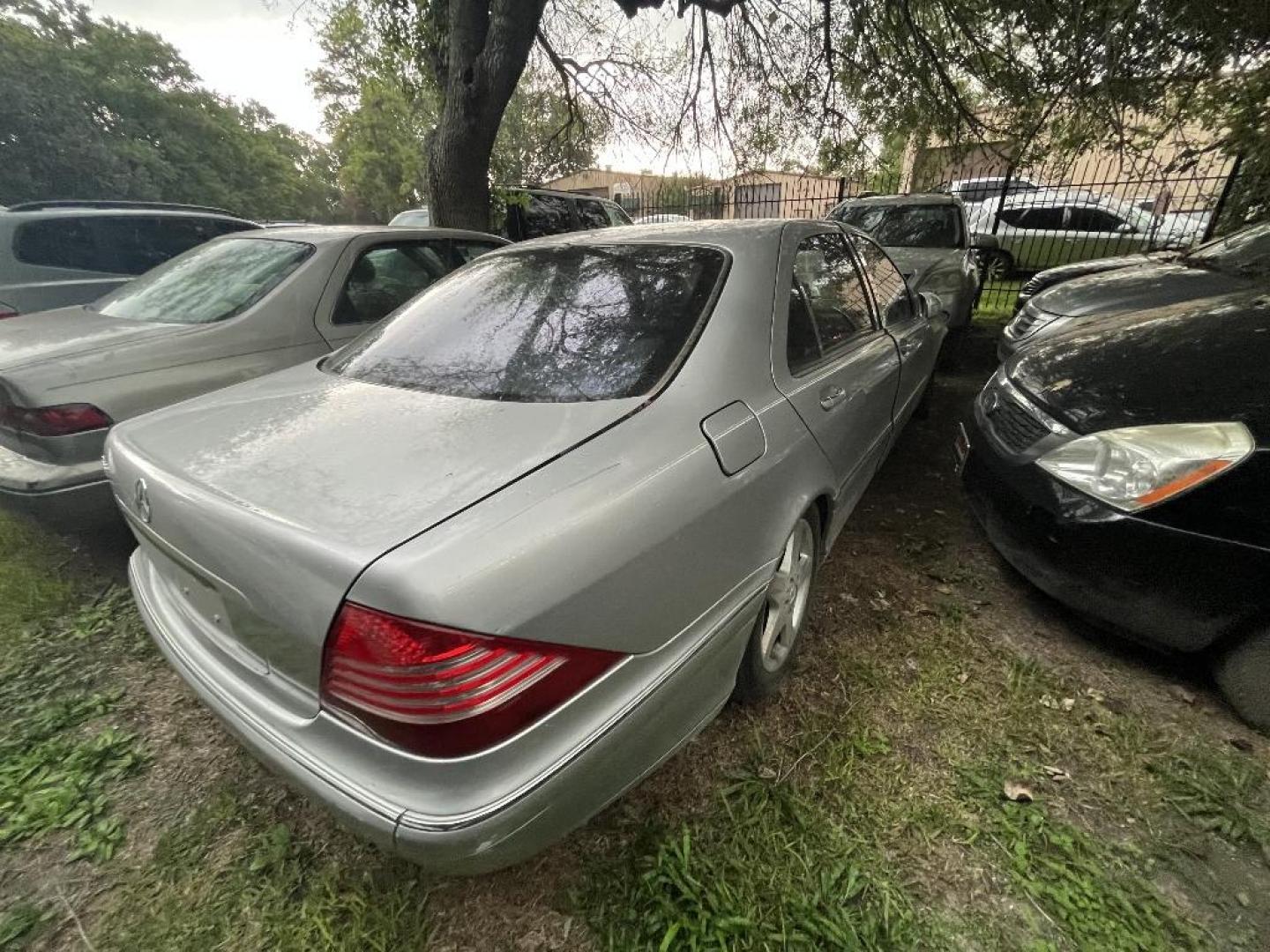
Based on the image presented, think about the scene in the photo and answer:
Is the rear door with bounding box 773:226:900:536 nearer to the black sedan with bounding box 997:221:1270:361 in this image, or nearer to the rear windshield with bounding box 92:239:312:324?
the black sedan with bounding box 997:221:1270:361

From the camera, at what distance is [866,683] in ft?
6.67

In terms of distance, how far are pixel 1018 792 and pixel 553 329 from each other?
1.93m

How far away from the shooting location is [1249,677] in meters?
1.76

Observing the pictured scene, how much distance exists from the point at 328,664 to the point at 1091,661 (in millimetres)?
2464

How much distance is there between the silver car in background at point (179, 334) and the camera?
2289mm

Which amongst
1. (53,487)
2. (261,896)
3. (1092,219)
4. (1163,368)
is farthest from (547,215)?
(1092,219)

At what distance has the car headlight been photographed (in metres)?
1.72

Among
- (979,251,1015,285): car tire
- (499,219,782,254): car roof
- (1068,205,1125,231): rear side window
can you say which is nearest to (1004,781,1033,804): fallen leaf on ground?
(499,219,782,254): car roof

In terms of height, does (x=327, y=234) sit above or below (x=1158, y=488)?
above

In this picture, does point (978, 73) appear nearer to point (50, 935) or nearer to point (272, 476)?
point (272, 476)

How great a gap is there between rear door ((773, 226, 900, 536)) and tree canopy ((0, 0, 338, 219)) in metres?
22.1

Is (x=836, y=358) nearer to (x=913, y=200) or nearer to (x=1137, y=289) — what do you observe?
(x=1137, y=289)

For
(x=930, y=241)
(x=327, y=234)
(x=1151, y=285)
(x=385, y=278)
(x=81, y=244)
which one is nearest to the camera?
(x=327, y=234)

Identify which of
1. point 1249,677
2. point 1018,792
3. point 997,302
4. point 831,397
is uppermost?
point 831,397
